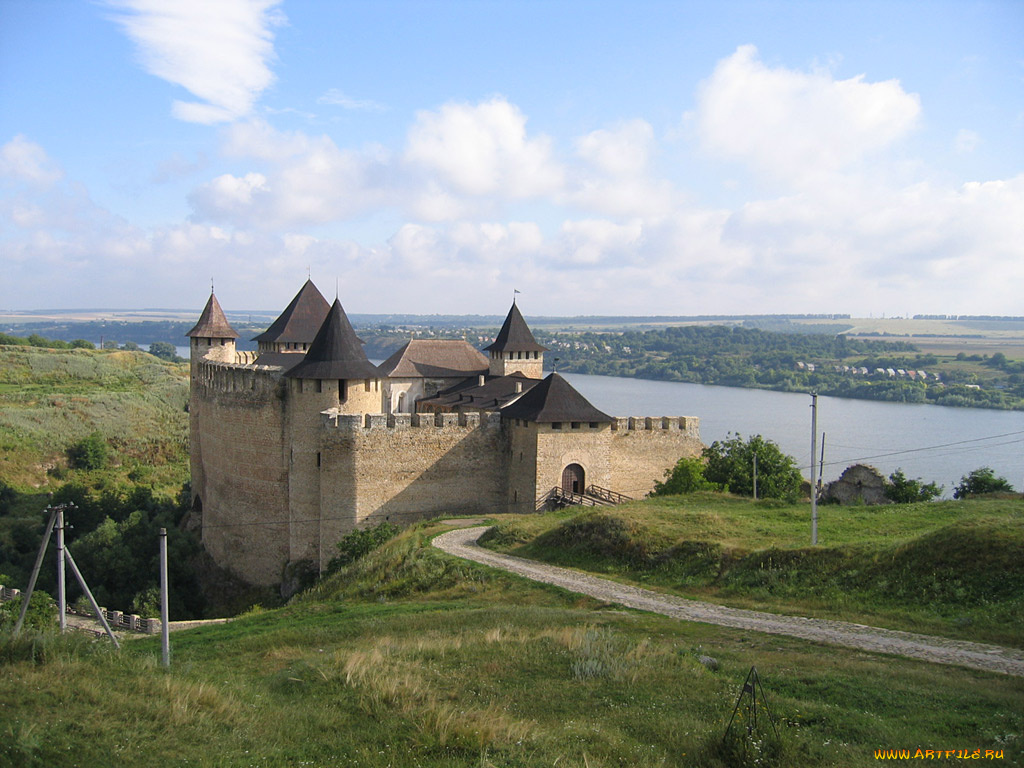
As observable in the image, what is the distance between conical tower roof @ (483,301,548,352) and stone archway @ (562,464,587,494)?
8.84 metres

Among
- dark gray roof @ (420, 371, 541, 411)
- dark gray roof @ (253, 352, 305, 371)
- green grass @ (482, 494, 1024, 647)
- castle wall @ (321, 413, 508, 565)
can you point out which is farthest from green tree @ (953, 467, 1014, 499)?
dark gray roof @ (253, 352, 305, 371)

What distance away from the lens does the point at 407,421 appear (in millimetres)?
17984

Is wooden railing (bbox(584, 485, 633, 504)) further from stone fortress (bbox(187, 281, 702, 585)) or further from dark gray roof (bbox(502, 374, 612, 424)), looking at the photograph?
dark gray roof (bbox(502, 374, 612, 424))

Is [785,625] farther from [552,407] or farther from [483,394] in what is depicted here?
[483,394]

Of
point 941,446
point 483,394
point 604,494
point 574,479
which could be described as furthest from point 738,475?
point 941,446

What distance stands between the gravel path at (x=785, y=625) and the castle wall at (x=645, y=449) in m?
6.10

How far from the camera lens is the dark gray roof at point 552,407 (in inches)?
703

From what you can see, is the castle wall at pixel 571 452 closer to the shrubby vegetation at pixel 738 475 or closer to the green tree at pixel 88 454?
the shrubby vegetation at pixel 738 475

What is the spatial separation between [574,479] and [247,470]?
7.52 m

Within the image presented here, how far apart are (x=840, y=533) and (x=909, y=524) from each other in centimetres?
136

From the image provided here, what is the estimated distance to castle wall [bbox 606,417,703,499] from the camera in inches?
768

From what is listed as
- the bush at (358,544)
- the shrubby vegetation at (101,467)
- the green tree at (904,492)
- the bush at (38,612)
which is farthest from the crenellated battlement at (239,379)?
the green tree at (904,492)

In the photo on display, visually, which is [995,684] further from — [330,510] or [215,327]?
[215,327]

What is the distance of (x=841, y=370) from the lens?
8062cm
